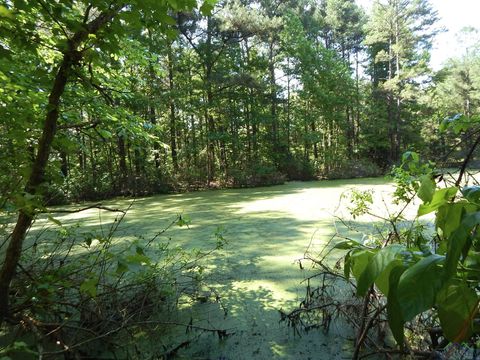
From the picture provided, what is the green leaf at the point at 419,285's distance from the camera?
0.33 meters

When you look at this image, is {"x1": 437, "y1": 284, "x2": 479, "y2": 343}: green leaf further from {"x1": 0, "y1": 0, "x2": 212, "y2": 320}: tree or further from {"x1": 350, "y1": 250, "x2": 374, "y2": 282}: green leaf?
{"x1": 0, "y1": 0, "x2": 212, "y2": 320}: tree

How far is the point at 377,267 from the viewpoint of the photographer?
16.4 inches

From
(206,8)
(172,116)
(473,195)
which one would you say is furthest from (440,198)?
(172,116)

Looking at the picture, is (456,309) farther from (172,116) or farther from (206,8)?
(172,116)

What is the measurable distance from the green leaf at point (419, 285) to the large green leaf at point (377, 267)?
0.07m

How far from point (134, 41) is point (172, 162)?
9842mm

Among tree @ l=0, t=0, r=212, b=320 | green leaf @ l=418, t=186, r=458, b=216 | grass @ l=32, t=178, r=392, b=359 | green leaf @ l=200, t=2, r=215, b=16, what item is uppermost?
green leaf @ l=200, t=2, r=215, b=16

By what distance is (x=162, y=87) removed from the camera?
480 inches

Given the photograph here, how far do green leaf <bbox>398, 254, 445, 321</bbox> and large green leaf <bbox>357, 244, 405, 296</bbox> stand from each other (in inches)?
2.6

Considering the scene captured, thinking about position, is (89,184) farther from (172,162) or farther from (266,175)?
(266,175)

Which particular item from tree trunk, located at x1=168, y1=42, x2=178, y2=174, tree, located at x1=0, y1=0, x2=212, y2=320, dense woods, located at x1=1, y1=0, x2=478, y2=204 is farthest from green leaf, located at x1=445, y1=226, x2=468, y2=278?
tree trunk, located at x1=168, y1=42, x2=178, y2=174

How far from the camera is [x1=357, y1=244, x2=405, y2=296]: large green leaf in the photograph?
41 centimetres

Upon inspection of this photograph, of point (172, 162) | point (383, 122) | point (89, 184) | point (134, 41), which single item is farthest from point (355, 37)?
point (134, 41)

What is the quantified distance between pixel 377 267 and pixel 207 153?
12.3 meters
